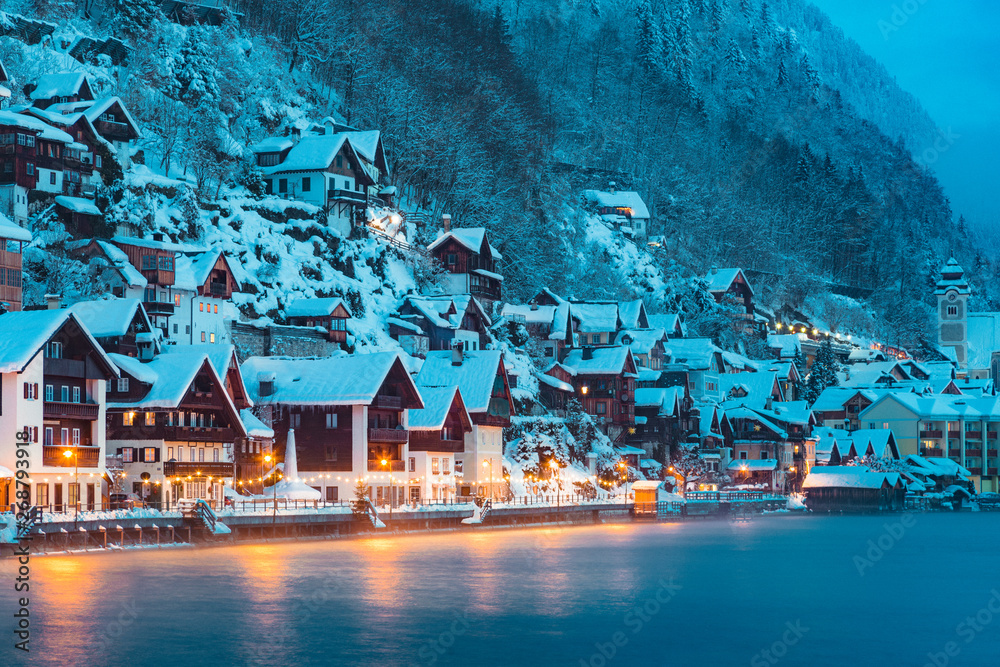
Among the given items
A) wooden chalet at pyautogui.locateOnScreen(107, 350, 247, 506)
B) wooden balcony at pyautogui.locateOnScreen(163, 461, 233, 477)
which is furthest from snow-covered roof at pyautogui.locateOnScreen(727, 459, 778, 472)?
wooden chalet at pyautogui.locateOnScreen(107, 350, 247, 506)

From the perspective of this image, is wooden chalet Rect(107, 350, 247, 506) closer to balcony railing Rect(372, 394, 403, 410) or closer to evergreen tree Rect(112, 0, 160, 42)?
balcony railing Rect(372, 394, 403, 410)

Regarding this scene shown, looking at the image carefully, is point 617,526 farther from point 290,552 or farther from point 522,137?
point 522,137

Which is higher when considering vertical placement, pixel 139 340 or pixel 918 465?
pixel 139 340

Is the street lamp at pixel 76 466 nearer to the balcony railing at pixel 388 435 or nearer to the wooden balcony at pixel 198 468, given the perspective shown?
the wooden balcony at pixel 198 468

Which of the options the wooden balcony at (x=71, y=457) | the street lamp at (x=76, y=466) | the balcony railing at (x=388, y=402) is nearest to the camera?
the wooden balcony at (x=71, y=457)

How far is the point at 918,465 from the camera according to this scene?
452 feet

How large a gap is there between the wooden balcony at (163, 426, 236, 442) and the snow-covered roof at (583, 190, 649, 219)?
99056 mm

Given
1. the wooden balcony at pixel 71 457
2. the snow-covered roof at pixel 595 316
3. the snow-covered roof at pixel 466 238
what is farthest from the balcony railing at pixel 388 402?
the snow-covered roof at pixel 595 316

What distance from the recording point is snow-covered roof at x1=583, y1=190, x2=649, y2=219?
162 metres

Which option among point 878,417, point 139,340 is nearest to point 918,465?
point 878,417

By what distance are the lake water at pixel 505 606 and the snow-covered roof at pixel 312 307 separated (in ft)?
89.4

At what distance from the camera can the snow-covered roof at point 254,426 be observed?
235ft

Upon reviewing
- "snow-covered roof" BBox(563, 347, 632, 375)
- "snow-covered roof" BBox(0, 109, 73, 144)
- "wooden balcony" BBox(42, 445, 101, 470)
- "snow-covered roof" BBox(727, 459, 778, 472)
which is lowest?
"snow-covered roof" BBox(727, 459, 778, 472)

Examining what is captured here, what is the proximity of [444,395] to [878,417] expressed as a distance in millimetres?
76795
